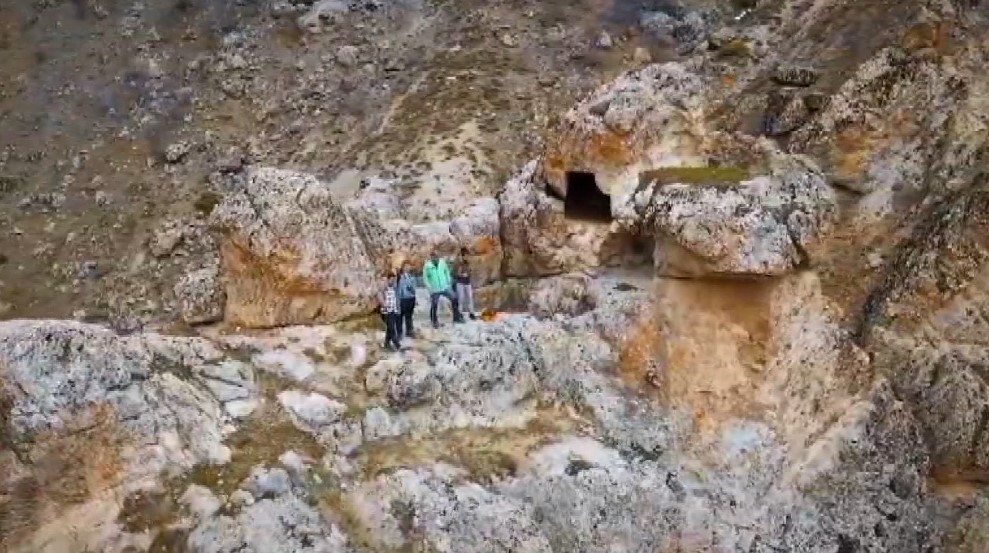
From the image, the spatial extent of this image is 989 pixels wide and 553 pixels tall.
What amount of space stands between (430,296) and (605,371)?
423 cm

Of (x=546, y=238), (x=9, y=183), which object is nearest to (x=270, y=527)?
(x=546, y=238)

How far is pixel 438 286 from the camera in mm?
22188

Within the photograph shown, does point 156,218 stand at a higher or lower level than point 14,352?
lower

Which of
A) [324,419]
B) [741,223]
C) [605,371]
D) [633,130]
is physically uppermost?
[633,130]

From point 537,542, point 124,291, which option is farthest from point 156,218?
point 537,542

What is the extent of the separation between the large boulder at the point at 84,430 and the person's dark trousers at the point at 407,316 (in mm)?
4020

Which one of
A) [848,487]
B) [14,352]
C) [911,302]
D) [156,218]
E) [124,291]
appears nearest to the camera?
[14,352]

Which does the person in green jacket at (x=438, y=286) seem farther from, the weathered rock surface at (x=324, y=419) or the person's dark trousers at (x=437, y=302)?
the weathered rock surface at (x=324, y=419)

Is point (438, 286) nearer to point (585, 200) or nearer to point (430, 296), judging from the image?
point (430, 296)

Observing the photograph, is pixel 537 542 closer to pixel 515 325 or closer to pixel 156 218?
pixel 515 325

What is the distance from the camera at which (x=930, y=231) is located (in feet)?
70.7

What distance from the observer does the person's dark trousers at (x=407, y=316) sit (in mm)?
21203

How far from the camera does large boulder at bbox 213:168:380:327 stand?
71.1 ft

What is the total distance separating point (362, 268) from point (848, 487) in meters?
10.4
